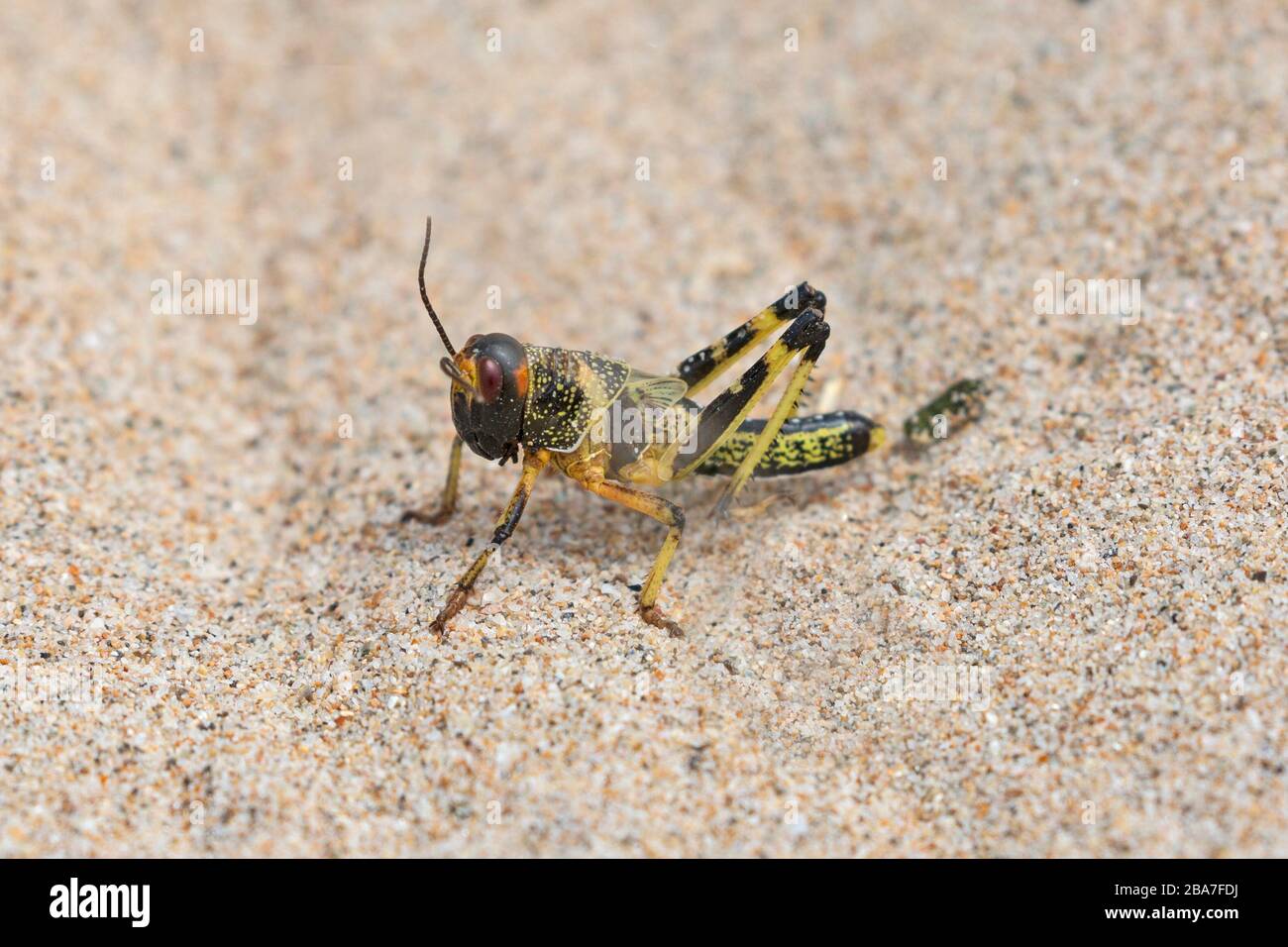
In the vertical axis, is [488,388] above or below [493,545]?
→ above

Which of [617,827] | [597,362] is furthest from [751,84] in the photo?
[617,827]

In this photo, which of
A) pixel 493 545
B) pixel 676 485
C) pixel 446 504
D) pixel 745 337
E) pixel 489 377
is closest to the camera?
pixel 489 377

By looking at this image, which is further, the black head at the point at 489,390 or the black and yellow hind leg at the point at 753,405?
the black and yellow hind leg at the point at 753,405

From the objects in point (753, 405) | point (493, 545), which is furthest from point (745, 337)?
point (493, 545)

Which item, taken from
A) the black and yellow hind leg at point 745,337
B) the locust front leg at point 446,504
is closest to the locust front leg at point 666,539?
the black and yellow hind leg at point 745,337

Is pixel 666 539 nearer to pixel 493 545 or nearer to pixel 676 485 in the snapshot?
pixel 493 545

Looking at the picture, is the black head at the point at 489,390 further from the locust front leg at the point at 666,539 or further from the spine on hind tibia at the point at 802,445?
the spine on hind tibia at the point at 802,445
